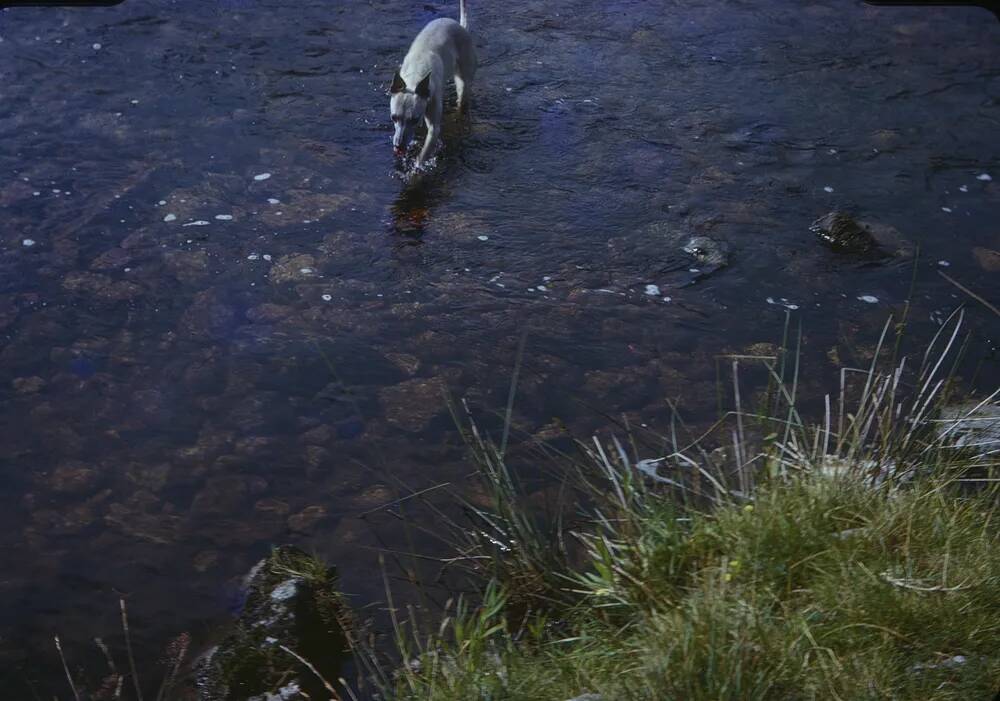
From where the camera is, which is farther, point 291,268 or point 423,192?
point 423,192

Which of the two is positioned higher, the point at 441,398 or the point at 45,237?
the point at 45,237

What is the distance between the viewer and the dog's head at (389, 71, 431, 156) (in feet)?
24.0

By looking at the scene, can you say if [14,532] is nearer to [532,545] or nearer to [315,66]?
[532,545]

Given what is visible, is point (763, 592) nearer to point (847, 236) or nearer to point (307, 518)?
point (307, 518)

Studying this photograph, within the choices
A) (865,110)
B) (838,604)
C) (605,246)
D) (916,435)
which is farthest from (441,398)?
(865,110)

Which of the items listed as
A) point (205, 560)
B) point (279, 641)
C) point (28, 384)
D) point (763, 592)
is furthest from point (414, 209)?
point (763, 592)

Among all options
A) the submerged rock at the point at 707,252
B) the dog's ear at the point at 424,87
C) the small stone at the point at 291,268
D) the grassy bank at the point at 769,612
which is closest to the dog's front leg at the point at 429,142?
the dog's ear at the point at 424,87

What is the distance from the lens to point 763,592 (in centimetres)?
322

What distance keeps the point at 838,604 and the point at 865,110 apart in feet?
20.8

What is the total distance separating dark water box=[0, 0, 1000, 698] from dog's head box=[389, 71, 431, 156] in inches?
12.5

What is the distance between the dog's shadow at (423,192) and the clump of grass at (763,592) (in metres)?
3.17

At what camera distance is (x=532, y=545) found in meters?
3.77

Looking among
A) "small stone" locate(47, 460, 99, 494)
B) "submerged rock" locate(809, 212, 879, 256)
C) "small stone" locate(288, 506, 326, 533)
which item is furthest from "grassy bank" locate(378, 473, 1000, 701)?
"submerged rock" locate(809, 212, 879, 256)

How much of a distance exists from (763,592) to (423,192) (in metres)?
4.67
